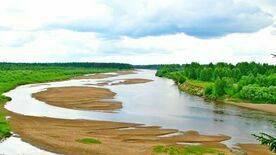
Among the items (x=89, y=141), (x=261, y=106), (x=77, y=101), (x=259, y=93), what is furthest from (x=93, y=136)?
(x=259, y=93)

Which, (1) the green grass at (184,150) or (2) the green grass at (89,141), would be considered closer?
(1) the green grass at (184,150)

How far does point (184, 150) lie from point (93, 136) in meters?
12.3

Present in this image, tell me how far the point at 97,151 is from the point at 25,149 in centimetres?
767

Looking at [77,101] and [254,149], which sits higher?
[77,101]

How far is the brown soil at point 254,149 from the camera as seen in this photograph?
1585 inches

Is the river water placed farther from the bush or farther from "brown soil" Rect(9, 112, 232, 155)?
the bush

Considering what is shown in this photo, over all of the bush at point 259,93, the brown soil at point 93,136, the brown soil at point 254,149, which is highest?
the bush at point 259,93

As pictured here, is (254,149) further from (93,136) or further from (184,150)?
(93,136)

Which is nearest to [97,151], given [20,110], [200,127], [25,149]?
[25,149]

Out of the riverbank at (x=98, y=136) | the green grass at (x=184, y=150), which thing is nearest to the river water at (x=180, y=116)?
the riverbank at (x=98, y=136)

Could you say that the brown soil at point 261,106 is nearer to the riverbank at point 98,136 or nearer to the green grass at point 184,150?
the riverbank at point 98,136

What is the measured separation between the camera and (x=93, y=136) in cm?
4488

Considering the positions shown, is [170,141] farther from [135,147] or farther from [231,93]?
[231,93]

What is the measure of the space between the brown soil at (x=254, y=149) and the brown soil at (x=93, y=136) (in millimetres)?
2372
